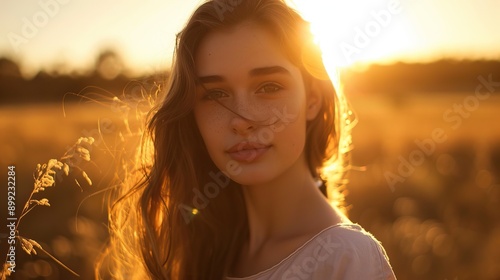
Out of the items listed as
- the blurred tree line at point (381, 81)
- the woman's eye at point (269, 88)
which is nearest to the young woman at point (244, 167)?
the woman's eye at point (269, 88)

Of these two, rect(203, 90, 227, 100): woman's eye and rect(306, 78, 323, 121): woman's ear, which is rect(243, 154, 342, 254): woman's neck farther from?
rect(203, 90, 227, 100): woman's eye

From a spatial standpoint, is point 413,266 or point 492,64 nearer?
point 413,266

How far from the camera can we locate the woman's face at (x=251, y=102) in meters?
2.43

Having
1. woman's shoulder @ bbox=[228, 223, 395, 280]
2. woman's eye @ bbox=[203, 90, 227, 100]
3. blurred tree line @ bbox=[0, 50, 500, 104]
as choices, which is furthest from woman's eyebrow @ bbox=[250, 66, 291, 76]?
blurred tree line @ bbox=[0, 50, 500, 104]

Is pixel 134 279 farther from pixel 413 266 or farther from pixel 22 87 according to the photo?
pixel 22 87

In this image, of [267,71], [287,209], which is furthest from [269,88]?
[287,209]

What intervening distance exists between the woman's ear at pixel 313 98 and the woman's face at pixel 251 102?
0.10 meters

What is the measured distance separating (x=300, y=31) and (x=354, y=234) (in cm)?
→ 82

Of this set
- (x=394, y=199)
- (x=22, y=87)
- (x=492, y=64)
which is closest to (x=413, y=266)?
(x=394, y=199)

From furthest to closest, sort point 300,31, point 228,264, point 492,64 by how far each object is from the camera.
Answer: point 492,64
point 228,264
point 300,31

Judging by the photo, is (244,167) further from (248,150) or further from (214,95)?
(214,95)

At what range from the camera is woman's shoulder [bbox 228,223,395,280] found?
7.07ft

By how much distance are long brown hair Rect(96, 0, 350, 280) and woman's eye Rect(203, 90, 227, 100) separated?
0.08 metres

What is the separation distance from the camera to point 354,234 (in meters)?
2.26
